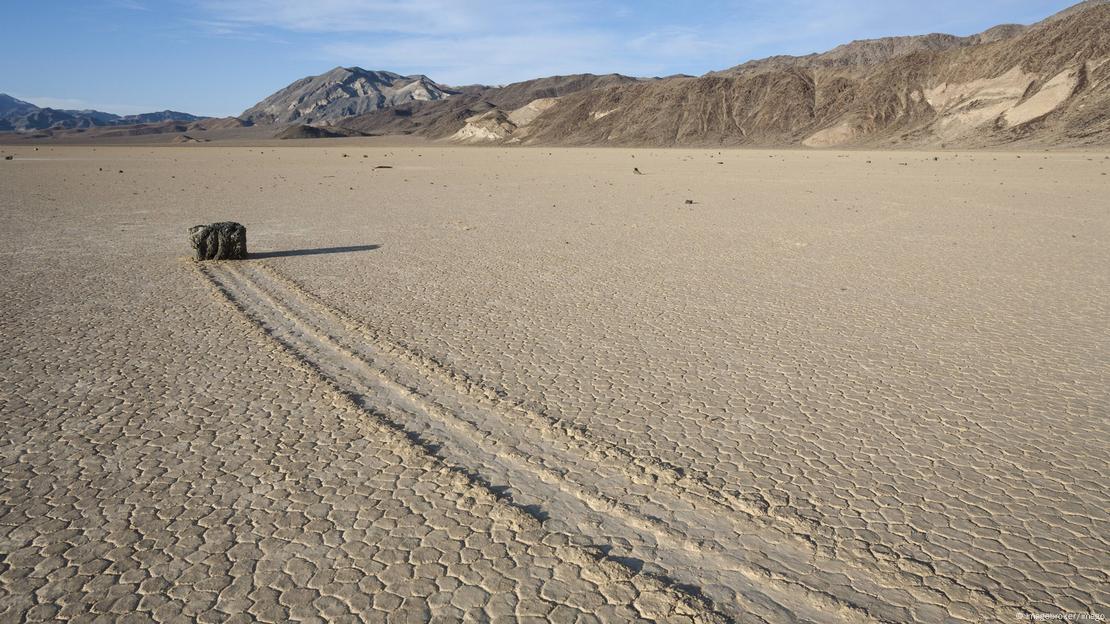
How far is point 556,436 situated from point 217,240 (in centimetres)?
740

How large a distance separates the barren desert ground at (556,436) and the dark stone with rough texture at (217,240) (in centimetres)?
42

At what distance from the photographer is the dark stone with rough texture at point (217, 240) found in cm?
1017

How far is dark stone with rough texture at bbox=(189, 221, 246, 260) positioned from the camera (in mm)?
10172

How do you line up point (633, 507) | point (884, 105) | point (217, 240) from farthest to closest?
point (884, 105) < point (217, 240) < point (633, 507)

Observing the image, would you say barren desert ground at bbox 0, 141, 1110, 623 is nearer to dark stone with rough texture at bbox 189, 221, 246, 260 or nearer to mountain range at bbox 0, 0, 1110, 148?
dark stone with rough texture at bbox 189, 221, 246, 260

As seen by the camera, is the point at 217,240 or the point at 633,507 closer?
the point at 633,507

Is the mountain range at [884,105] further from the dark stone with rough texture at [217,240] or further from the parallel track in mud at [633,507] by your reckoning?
the parallel track in mud at [633,507]

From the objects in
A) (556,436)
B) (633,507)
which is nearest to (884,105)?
(556,436)

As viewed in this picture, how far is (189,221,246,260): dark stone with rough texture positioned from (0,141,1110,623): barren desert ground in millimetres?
424

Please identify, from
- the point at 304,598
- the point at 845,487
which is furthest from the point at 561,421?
the point at 304,598

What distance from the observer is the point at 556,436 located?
4.64m

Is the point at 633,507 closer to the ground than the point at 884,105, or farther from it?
closer to the ground

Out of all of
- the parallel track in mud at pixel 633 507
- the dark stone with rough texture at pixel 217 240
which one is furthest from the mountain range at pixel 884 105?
the parallel track in mud at pixel 633 507

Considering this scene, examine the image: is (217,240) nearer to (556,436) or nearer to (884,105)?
(556,436)
